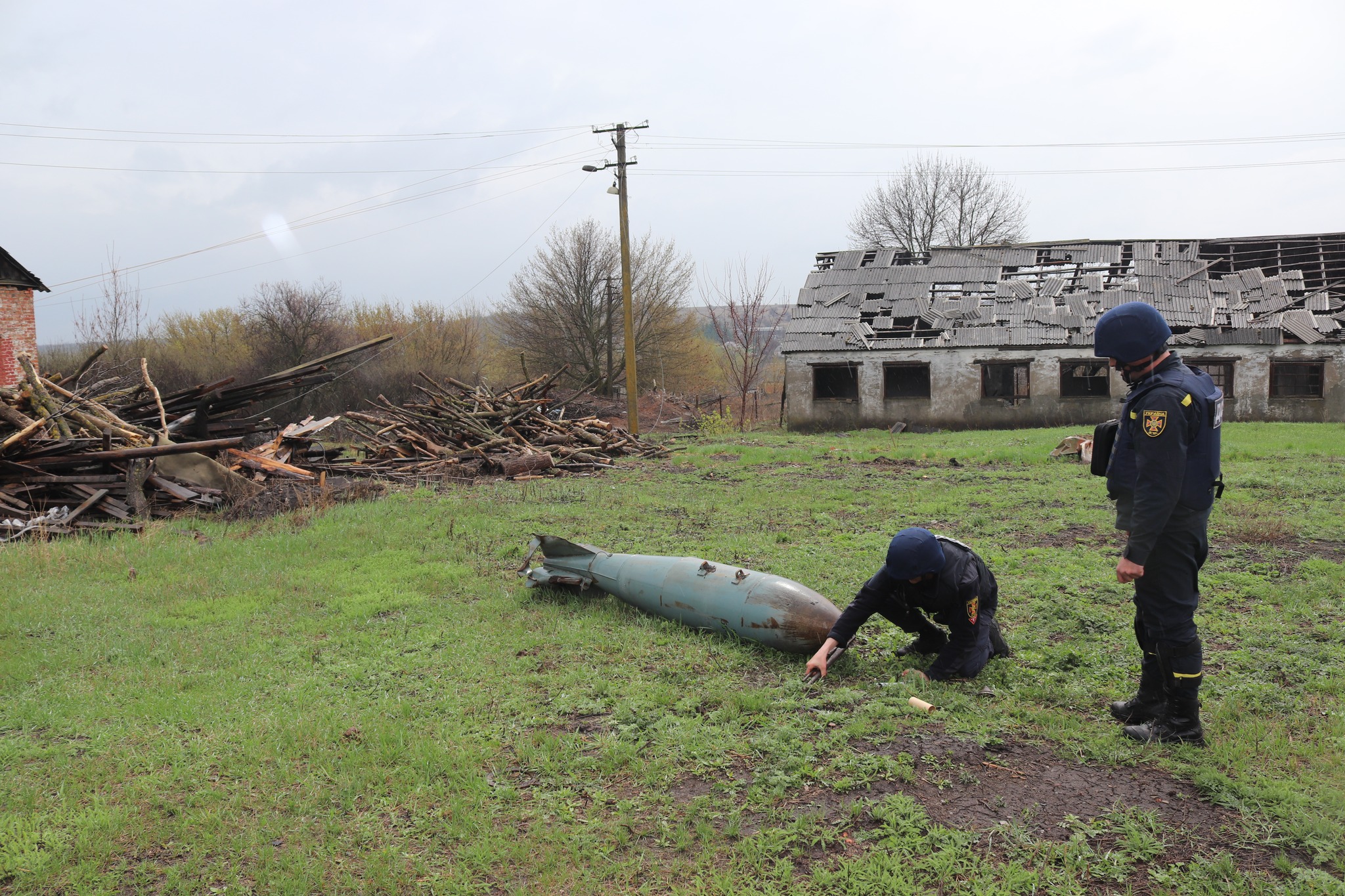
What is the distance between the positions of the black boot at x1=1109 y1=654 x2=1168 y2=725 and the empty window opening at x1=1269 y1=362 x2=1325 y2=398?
79.0 ft

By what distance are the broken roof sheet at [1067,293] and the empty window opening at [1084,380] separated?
3.21 feet

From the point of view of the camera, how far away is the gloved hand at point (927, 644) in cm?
529

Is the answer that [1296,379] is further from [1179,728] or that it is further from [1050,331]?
[1179,728]

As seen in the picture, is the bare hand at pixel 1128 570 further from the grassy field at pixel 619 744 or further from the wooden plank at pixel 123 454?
the wooden plank at pixel 123 454

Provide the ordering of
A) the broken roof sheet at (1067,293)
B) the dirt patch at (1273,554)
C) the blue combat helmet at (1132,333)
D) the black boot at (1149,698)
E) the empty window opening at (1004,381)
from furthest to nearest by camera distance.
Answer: the empty window opening at (1004,381), the broken roof sheet at (1067,293), the dirt patch at (1273,554), the black boot at (1149,698), the blue combat helmet at (1132,333)

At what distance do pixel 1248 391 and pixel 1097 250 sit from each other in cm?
667

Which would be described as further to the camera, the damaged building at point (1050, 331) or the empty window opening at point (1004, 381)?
the empty window opening at point (1004, 381)

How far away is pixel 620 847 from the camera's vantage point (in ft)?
11.4

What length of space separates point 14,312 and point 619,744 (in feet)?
89.8

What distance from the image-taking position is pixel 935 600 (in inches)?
192

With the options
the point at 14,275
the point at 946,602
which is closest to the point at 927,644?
the point at 946,602

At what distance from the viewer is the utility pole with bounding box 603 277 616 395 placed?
36.1m

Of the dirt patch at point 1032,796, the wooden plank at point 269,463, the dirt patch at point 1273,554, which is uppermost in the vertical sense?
the wooden plank at point 269,463

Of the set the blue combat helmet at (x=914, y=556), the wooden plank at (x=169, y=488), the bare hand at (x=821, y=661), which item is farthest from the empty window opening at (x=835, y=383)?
the blue combat helmet at (x=914, y=556)
